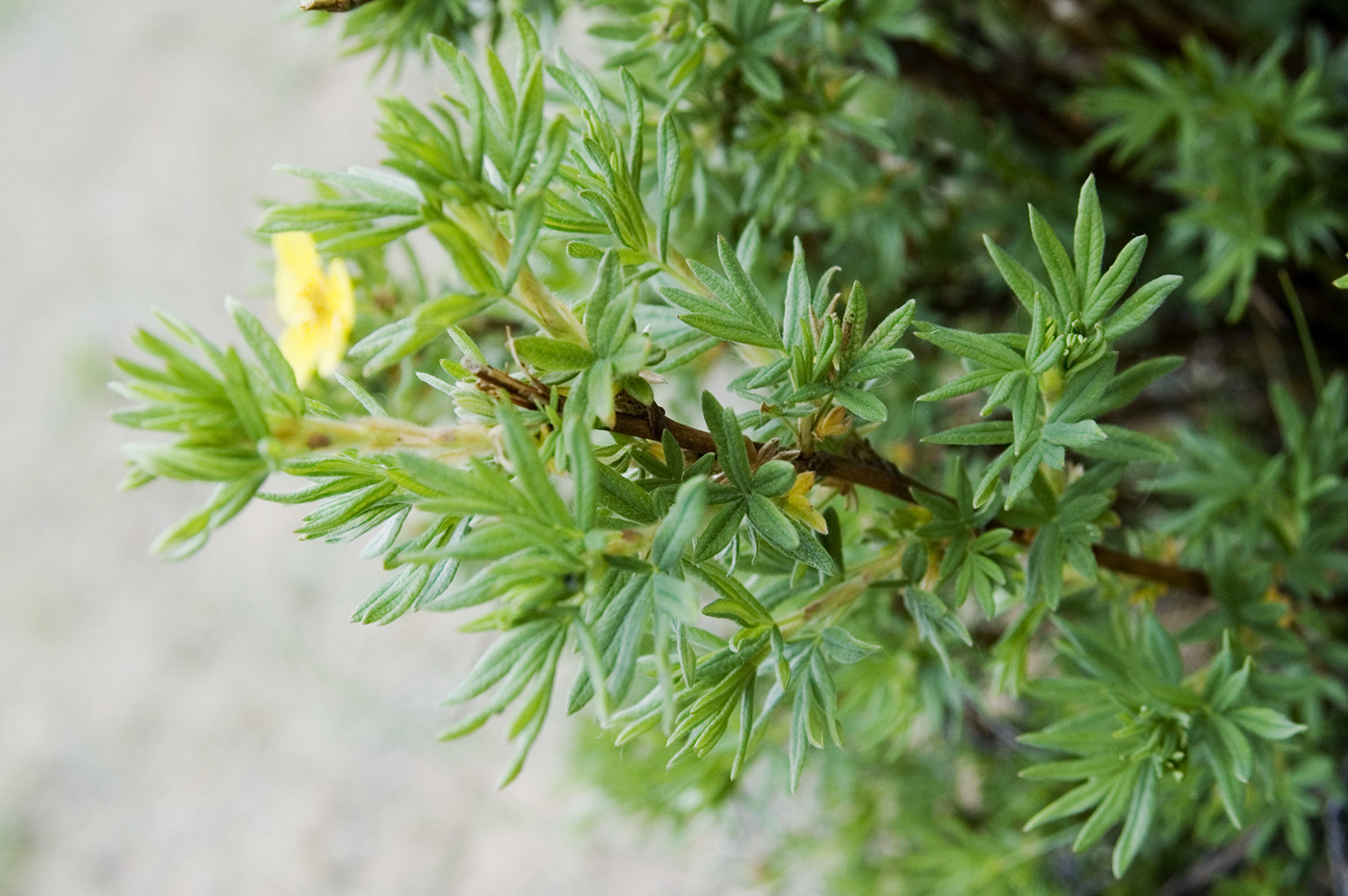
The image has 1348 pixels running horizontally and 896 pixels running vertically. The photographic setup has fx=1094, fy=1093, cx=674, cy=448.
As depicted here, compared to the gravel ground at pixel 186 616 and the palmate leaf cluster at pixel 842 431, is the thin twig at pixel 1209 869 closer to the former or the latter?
the palmate leaf cluster at pixel 842 431

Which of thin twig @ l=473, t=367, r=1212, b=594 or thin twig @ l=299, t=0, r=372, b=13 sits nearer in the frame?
thin twig @ l=473, t=367, r=1212, b=594

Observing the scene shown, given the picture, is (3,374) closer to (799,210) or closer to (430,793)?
(430,793)

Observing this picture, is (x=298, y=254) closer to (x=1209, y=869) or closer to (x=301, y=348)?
(x=301, y=348)

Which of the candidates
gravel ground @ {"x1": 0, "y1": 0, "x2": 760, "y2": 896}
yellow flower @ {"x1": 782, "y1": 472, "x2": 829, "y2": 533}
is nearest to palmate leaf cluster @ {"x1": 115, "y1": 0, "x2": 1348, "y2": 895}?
yellow flower @ {"x1": 782, "y1": 472, "x2": 829, "y2": 533}

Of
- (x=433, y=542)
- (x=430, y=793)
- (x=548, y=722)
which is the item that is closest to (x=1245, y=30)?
(x=433, y=542)

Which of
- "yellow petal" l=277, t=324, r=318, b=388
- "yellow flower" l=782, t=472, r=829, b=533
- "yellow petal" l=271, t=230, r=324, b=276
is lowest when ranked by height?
"yellow flower" l=782, t=472, r=829, b=533

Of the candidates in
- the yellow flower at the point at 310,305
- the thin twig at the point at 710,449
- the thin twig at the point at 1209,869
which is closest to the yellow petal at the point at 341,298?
the yellow flower at the point at 310,305

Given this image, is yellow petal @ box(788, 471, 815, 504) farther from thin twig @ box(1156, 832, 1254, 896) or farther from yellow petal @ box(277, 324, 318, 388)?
thin twig @ box(1156, 832, 1254, 896)
